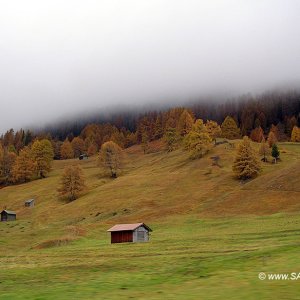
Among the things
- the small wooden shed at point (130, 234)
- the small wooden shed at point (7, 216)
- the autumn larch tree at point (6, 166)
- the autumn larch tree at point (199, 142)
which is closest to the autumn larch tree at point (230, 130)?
the autumn larch tree at point (199, 142)

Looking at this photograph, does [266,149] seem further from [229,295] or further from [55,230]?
[229,295]

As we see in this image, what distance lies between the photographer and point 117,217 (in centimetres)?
9131

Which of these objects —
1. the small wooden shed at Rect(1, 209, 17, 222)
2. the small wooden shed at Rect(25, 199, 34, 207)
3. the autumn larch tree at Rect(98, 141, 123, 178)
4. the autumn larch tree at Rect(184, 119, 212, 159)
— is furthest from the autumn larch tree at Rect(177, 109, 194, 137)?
the small wooden shed at Rect(1, 209, 17, 222)

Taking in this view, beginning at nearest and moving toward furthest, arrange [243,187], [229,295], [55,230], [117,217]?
[229,295]
[55,230]
[117,217]
[243,187]

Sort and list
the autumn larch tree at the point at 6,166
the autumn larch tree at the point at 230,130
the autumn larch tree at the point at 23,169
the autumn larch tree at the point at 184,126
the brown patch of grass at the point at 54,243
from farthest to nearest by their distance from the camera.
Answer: the autumn larch tree at the point at 230,130 → the autumn larch tree at the point at 184,126 → the autumn larch tree at the point at 6,166 → the autumn larch tree at the point at 23,169 → the brown patch of grass at the point at 54,243

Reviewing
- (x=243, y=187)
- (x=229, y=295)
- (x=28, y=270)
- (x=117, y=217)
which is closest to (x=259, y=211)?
(x=243, y=187)

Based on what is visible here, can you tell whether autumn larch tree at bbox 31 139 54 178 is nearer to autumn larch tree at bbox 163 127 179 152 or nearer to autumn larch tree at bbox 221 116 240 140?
autumn larch tree at bbox 163 127 179 152

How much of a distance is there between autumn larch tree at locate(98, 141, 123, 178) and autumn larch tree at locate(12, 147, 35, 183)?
2923 cm

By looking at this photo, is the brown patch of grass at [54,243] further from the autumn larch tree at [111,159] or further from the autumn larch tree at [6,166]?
the autumn larch tree at [6,166]

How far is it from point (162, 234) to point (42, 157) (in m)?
104

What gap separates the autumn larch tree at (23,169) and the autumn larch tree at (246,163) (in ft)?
261

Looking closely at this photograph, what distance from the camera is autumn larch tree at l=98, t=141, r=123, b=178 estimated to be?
14650cm

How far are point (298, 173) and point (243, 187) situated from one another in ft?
42.7

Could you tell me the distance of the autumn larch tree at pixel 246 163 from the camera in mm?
109812
